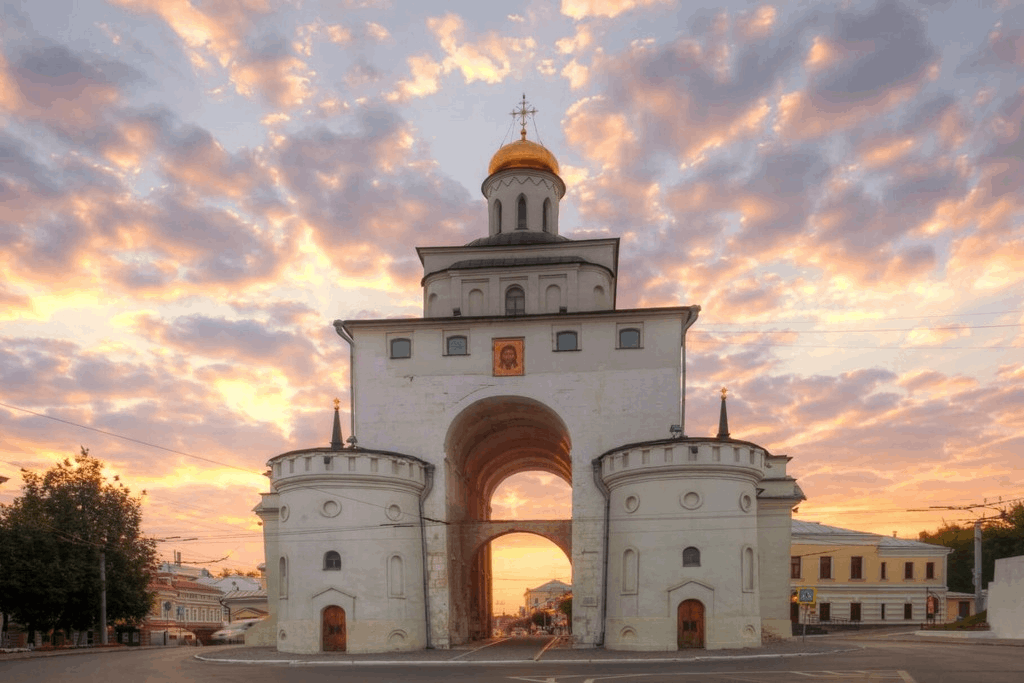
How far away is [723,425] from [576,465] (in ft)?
21.2

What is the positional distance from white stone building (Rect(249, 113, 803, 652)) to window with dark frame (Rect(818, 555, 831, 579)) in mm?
21576

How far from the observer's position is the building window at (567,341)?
118 ft

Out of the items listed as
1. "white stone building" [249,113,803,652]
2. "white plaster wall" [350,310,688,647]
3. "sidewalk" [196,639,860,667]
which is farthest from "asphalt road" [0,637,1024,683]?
"white plaster wall" [350,310,688,647]

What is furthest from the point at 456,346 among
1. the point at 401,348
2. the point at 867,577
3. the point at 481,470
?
the point at 867,577

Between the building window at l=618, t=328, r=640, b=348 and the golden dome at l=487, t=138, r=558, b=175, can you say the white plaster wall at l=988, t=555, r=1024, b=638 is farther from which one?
the golden dome at l=487, t=138, r=558, b=175

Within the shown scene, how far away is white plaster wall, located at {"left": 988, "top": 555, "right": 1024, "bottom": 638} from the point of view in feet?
119

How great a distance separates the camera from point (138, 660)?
1174 inches

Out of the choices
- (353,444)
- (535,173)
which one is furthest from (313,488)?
(535,173)

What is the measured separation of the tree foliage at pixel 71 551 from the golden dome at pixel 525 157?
84.3 feet

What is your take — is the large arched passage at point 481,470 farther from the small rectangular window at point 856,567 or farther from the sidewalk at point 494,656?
the small rectangular window at point 856,567

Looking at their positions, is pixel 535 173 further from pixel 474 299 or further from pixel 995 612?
pixel 995 612

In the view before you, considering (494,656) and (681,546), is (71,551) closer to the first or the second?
(494,656)

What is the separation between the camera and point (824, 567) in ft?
188

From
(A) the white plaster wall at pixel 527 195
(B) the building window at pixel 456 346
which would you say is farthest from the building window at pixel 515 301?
(A) the white plaster wall at pixel 527 195
